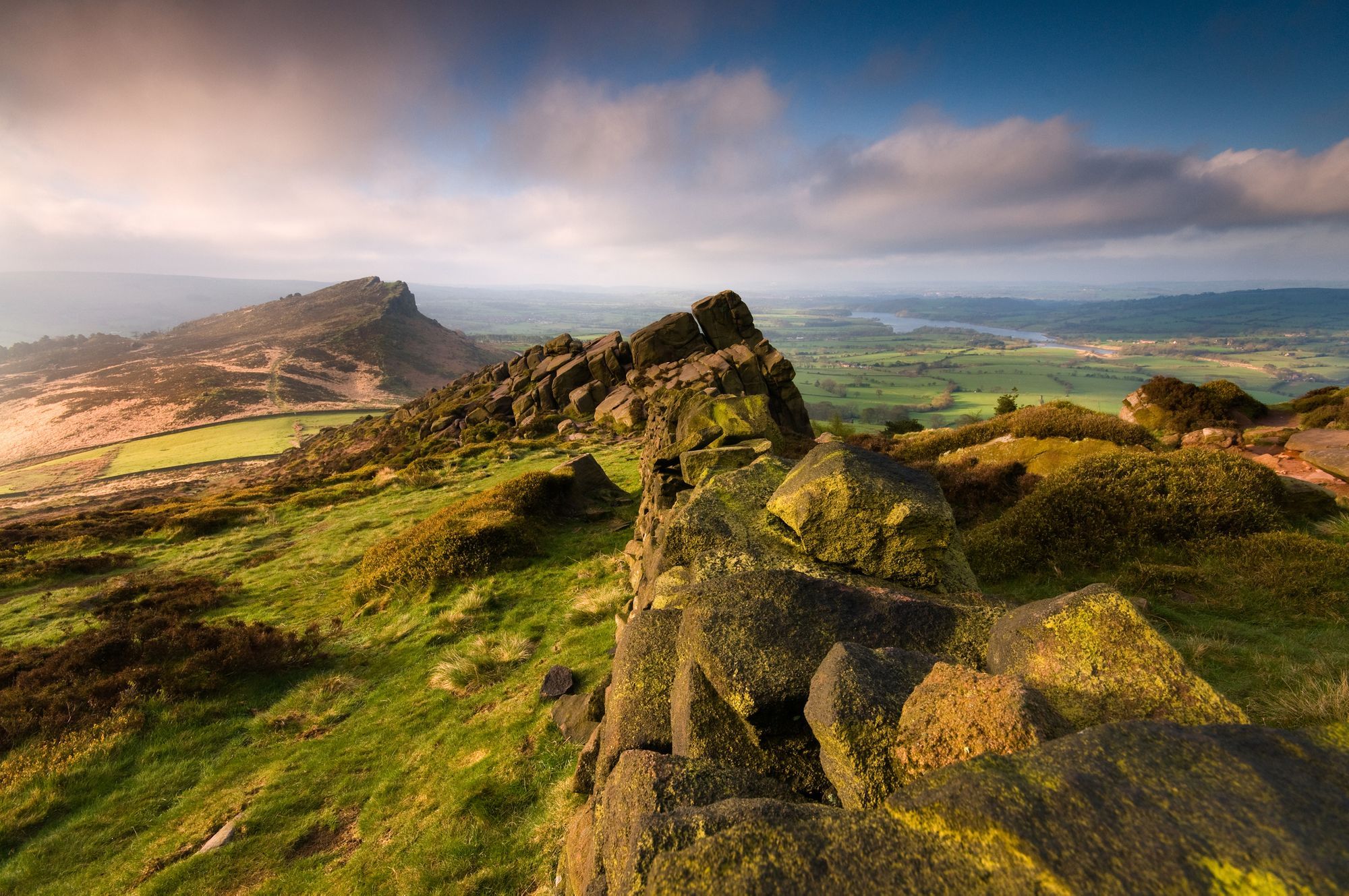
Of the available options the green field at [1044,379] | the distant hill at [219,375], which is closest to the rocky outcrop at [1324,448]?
the green field at [1044,379]

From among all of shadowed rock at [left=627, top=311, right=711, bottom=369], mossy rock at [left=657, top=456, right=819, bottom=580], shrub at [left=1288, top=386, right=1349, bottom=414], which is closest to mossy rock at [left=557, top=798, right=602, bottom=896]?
mossy rock at [left=657, top=456, right=819, bottom=580]

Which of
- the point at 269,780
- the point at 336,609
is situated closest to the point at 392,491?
the point at 336,609

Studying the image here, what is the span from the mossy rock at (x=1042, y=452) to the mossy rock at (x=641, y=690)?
12.6 m

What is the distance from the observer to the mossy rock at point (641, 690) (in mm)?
5484

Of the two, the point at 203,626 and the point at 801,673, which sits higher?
the point at 801,673

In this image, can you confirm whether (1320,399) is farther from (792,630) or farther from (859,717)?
(859,717)

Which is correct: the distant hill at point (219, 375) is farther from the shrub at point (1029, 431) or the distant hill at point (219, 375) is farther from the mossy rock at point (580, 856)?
the mossy rock at point (580, 856)

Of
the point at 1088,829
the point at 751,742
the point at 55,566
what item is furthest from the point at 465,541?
the point at 55,566

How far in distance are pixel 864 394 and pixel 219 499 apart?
139 m

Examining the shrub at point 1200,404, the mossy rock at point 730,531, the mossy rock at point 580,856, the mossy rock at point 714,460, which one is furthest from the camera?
the shrub at point 1200,404

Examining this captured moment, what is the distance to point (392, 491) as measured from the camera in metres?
30.4

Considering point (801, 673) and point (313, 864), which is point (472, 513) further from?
point (801, 673)

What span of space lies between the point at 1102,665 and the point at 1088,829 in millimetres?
2272

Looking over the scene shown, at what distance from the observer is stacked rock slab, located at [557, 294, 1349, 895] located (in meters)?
2.13
